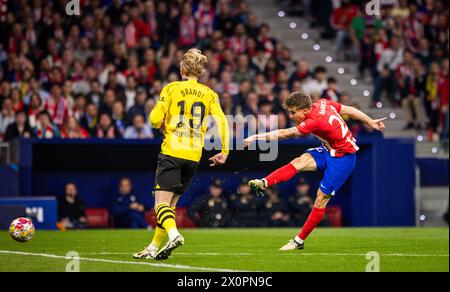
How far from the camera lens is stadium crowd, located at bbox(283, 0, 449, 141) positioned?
24.2m

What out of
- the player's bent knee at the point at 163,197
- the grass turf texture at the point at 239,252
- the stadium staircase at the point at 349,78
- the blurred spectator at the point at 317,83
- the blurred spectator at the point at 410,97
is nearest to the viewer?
the grass turf texture at the point at 239,252

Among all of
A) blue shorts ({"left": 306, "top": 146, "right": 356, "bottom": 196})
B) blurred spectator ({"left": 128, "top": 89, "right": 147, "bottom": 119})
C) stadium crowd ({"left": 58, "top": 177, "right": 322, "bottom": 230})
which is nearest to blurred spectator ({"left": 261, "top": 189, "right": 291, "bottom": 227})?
stadium crowd ({"left": 58, "top": 177, "right": 322, "bottom": 230})

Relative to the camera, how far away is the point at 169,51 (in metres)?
23.1

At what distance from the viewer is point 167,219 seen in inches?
419

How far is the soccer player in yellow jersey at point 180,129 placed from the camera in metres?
10.8

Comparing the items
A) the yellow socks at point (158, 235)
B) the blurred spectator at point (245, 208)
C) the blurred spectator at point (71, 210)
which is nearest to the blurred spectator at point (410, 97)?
the blurred spectator at point (245, 208)

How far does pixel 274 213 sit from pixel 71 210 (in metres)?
4.09

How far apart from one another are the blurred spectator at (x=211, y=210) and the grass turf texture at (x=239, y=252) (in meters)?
3.12

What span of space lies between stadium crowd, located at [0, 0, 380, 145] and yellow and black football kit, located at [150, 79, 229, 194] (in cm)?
973

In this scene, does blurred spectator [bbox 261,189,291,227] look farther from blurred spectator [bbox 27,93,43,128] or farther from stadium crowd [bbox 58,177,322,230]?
blurred spectator [bbox 27,93,43,128]

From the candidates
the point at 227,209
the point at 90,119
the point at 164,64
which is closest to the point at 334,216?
the point at 227,209

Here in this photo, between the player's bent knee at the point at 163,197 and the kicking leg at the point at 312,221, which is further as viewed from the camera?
the kicking leg at the point at 312,221

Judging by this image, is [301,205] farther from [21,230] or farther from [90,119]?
[21,230]

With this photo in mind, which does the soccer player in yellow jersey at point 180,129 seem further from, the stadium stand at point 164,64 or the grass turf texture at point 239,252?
the stadium stand at point 164,64
